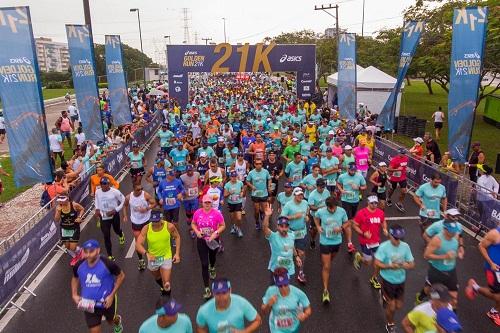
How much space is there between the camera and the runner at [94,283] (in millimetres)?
5262

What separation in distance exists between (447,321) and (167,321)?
9.01 ft

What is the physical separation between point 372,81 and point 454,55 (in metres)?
15.0

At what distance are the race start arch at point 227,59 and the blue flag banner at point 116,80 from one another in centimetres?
855

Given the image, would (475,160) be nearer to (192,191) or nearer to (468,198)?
(468,198)

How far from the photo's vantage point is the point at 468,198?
10188mm

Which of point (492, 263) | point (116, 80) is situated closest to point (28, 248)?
point (492, 263)

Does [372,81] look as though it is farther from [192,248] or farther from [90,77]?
[192,248]

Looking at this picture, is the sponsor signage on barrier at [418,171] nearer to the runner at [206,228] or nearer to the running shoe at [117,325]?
the runner at [206,228]

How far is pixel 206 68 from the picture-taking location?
2758cm

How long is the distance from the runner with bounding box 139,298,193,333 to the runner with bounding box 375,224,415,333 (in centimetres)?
301

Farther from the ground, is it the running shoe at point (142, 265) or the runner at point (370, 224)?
the runner at point (370, 224)

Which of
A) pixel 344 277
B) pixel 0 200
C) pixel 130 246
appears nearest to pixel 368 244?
pixel 344 277

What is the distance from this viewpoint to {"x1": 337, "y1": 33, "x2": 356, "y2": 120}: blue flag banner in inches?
699

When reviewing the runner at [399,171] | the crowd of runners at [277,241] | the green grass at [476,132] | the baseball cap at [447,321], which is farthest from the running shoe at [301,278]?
the green grass at [476,132]
